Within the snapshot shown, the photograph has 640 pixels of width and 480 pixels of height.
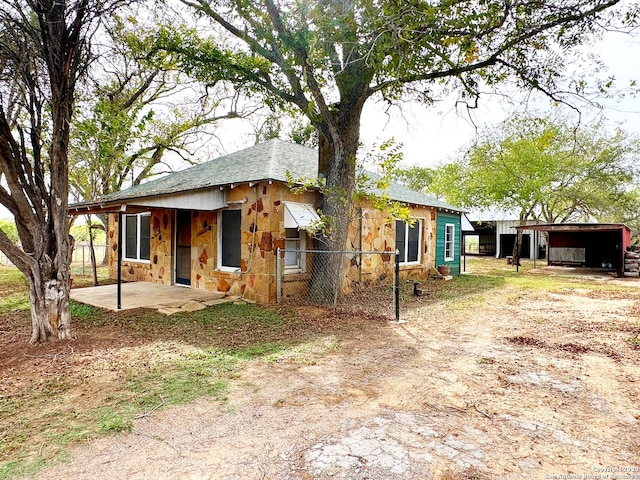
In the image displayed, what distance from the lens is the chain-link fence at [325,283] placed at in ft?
26.3

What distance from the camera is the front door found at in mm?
9883

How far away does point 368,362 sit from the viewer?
182 inches

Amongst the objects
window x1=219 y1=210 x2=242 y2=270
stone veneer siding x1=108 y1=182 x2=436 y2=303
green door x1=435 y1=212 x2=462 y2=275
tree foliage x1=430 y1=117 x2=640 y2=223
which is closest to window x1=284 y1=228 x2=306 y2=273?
stone veneer siding x1=108 y1=182 x2=436 y2=303

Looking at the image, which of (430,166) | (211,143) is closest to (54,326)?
(211,143)

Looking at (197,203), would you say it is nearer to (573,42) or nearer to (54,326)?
(54,326)

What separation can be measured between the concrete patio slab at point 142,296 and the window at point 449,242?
9.35m

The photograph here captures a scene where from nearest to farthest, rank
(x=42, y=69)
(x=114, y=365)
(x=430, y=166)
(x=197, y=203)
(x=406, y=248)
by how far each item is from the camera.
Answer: (x=114, y=365) < (x=42, y=69) < (x=197, y=203) < (x=406, y=248) < (x=430, y=166)

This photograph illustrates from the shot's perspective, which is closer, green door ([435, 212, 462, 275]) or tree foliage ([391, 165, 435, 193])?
green door ([435, 212, 462, 275])

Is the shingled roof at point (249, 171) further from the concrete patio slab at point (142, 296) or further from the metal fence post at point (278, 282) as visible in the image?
the concrete patio slab at point (142, 296)

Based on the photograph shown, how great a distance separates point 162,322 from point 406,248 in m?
8.12

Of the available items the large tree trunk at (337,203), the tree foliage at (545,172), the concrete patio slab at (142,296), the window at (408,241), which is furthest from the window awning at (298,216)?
the tree foliage at (545,172)

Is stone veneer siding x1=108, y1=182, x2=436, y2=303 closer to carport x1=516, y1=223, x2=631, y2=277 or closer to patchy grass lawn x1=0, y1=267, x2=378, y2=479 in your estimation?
patchy grass lawn x1=0, y1=267, x2=378, y2=479

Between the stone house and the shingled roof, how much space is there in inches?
1.3

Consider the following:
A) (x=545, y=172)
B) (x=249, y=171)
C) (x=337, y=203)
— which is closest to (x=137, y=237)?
(x=249, y=171)
